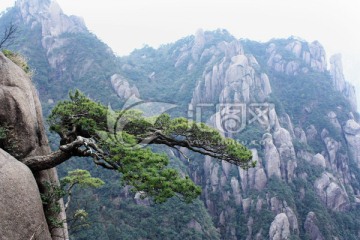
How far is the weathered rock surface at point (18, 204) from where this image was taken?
6.70 meters

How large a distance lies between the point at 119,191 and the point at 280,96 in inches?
2130

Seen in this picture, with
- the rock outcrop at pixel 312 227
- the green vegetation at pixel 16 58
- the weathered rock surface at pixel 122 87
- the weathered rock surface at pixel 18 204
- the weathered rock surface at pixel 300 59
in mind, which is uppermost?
the weathered rock surface at pixel 300 59

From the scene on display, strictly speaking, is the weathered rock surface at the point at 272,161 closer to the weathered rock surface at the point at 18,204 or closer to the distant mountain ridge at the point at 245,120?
the distant mountain ridge at the point at 245,120

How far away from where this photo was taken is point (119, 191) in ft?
162

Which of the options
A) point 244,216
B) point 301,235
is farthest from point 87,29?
point 301,235

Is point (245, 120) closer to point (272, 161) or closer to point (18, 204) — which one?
point (272, 161)

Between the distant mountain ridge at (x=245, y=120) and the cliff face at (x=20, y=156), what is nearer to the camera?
the cliff face at (x=20, y=156)

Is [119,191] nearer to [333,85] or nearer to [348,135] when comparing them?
[348,135]

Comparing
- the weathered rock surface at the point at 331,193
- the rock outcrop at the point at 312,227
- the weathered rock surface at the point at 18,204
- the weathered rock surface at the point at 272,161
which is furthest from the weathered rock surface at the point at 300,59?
the weathered rock surface at the point at 18,204

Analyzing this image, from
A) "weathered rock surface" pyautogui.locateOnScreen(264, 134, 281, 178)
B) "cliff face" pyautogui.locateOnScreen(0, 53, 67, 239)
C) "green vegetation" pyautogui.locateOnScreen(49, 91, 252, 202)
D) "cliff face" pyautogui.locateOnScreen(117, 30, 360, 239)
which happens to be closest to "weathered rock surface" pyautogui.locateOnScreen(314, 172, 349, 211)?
"cliff face" pyautogui.locateOnScreen(117, 30, 360, 239)

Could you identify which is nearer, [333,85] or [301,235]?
[301,235]

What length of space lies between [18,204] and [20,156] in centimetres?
169

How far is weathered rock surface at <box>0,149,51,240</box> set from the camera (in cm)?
670

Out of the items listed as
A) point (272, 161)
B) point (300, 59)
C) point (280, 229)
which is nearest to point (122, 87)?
point (272, 161)
